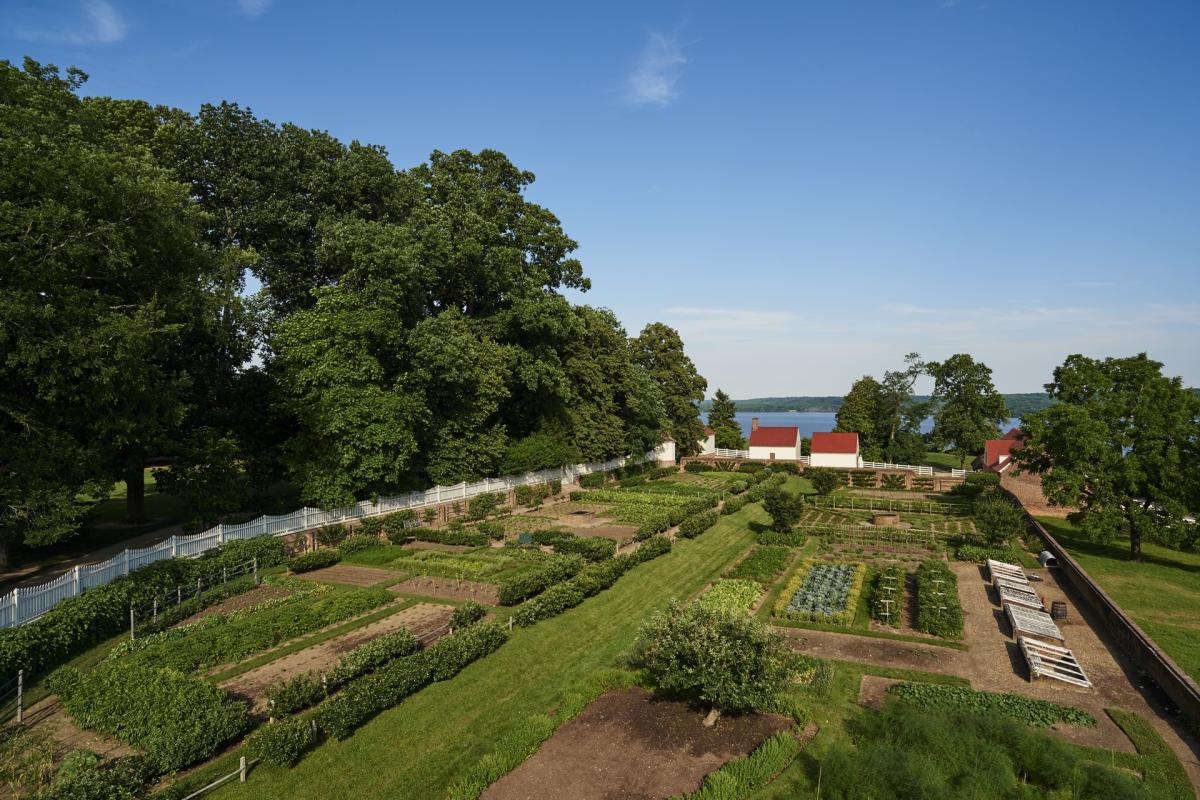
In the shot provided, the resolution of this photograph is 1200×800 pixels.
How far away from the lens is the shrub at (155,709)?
42.7 feet

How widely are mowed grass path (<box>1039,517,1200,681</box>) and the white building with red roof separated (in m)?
34.7

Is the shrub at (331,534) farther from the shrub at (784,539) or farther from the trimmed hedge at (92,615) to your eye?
the shrub at (784,539)

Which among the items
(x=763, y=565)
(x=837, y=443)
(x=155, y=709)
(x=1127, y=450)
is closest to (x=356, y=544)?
(x=155, y=709)

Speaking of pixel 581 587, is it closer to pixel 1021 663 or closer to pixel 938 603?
pixel 938 603

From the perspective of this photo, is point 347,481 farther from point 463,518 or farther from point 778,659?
point 778,659

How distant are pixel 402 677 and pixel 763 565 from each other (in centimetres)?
1831

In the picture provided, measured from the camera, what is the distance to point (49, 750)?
12945 millimetres

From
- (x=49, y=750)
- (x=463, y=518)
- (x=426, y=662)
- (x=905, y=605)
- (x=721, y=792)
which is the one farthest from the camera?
(x=463, y=518)

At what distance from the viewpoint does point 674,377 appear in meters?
68.9

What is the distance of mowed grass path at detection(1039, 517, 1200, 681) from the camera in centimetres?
2020

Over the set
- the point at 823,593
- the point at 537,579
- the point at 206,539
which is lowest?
the point at 823,593

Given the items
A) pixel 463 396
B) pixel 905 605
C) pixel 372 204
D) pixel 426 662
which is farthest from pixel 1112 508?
pixel 372 204

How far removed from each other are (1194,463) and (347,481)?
132 ft

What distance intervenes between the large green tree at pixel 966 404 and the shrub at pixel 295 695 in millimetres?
73099
